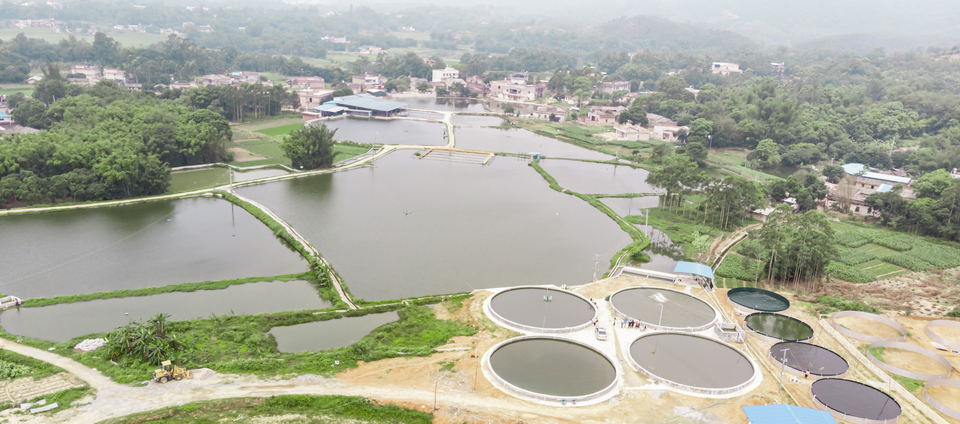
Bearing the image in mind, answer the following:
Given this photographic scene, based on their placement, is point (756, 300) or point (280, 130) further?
point (280, 130)

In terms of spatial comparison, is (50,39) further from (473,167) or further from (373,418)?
(373,418)

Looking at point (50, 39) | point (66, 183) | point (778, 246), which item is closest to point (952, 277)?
point (778, 246)

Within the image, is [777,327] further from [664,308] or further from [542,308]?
[542,308]

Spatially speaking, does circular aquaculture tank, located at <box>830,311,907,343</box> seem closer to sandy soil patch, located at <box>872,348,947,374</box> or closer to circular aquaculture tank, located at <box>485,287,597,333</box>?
sandy soil patch, located at <box>872,348,947,374</box>

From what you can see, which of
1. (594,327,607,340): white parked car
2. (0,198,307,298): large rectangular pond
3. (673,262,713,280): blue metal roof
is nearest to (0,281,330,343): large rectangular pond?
(0,198,307,298): large rectangular pond

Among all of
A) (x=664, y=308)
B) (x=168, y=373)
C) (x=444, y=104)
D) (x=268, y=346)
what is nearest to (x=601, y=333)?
(x=664, y=308)
